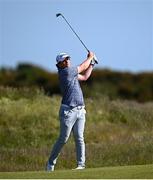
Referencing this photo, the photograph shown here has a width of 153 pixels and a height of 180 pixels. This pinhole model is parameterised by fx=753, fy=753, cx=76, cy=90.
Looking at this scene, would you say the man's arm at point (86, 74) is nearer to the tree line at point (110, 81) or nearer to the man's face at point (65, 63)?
the man's face at point (65, 63)

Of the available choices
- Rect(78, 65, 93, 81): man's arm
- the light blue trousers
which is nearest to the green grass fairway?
the light blue trousers

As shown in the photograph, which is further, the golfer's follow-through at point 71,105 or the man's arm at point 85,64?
the man's arm at point 85,64

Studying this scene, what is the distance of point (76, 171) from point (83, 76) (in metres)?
2.13

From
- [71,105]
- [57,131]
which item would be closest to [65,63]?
[71,105]

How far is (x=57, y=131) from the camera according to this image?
2094 centimetres

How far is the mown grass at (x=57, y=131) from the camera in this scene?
52.2ft

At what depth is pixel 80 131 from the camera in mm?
13305

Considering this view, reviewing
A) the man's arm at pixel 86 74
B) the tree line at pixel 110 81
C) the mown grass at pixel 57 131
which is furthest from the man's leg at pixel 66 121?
the tree line at pixel 110 81

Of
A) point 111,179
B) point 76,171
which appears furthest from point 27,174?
point 111,179

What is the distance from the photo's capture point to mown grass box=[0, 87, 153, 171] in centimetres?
1591

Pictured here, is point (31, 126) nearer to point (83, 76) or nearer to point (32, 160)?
point (32, 160)

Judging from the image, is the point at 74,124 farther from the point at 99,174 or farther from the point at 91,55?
the point at 99,174

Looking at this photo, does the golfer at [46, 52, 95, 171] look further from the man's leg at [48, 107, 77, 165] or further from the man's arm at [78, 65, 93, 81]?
the man's arm at [78, 65, 93, 81]

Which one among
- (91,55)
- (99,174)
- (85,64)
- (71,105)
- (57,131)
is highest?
(91,55)
